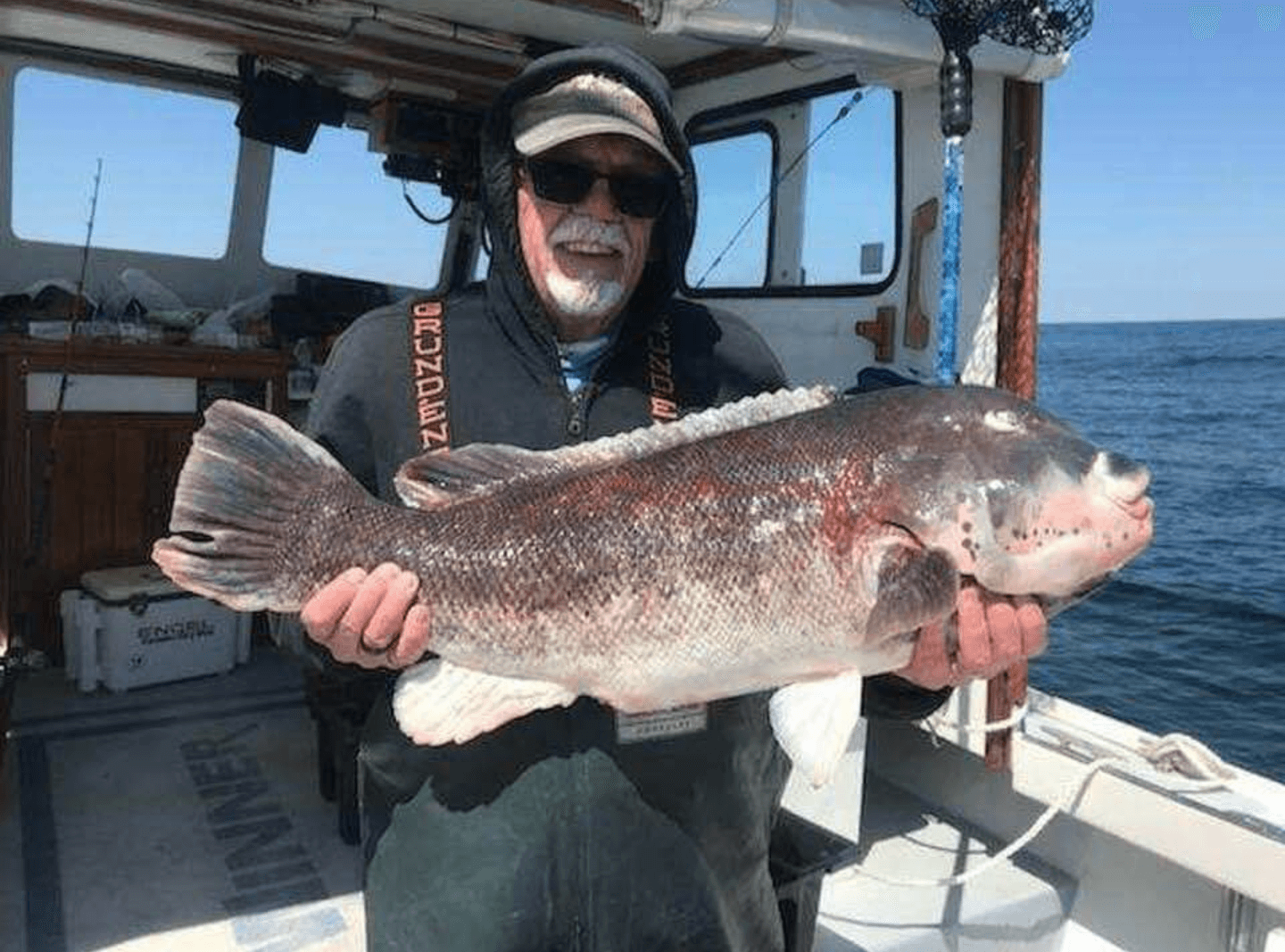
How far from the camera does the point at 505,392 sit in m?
2.52

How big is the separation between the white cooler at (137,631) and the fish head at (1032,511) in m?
5.24

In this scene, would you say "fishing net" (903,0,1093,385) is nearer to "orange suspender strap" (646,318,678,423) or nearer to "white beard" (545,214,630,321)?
"orange suspender strap" (646,318,678,423)

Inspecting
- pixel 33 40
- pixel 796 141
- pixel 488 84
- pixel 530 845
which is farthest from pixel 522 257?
pixel 33 40

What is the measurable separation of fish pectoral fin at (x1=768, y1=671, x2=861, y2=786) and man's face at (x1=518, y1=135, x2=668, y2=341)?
0.98 m

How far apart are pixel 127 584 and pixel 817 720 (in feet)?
17.3

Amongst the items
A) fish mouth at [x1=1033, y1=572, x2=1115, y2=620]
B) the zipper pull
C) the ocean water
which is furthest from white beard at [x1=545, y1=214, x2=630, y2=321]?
the ocean water

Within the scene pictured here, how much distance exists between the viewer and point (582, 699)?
7.86ft

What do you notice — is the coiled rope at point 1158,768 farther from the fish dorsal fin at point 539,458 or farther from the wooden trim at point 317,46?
the wooden trim at point 317,46

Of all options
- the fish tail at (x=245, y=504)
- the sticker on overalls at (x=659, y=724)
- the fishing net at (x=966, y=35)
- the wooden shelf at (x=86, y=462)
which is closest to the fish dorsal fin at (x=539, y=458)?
the fish tail at (x=245, y=504)

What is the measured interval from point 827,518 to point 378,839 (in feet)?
4.05

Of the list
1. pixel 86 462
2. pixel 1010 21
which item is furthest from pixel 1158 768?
pixel 86 462

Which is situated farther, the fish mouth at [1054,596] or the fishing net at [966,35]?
the fishing net at [966,35]

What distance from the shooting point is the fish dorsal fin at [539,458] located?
91.7 inches

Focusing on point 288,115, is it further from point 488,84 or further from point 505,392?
point 505,392
